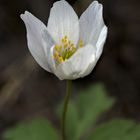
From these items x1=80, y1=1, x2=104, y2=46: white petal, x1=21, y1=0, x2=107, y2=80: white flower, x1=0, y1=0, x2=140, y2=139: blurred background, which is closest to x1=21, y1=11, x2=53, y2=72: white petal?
x1=21, y1=0, x2=107, y2=80: white flower

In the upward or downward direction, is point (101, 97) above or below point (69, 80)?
below

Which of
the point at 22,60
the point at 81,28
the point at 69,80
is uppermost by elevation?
the point at 81,28

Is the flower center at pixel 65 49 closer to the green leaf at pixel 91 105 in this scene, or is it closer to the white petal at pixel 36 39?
the white petal at pixel 36 39

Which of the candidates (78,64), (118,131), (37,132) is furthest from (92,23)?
(37,132)

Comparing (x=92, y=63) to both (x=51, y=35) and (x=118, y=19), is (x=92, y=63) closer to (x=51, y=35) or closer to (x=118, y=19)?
(x=51, y=35)

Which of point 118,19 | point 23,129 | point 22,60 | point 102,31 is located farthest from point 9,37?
point 102,31

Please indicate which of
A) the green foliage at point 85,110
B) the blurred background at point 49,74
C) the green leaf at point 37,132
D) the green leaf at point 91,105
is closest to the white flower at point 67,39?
the green leaf at point 37,132

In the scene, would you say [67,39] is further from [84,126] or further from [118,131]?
[84,126]

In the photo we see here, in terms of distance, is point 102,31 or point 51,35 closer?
point 102,31
